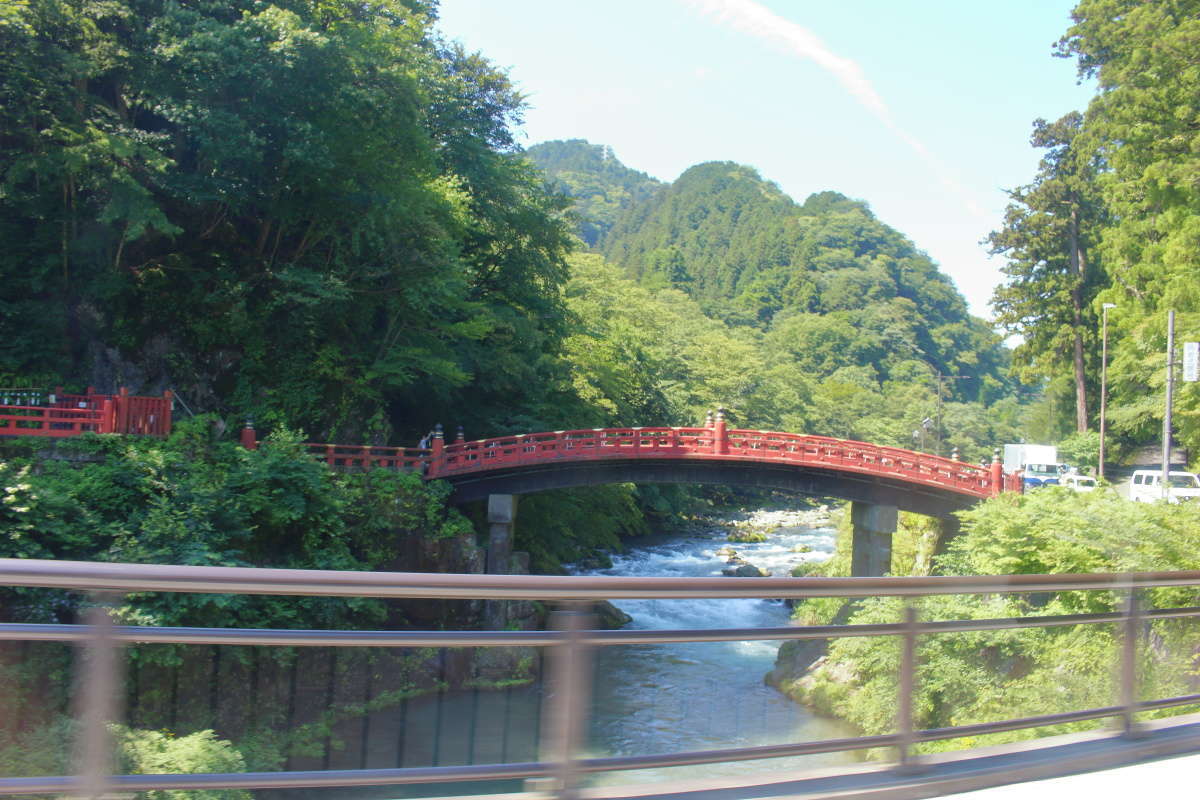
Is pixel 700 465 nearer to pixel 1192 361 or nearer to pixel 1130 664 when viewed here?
pixel 1192 361

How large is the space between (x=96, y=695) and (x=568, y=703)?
1.80m

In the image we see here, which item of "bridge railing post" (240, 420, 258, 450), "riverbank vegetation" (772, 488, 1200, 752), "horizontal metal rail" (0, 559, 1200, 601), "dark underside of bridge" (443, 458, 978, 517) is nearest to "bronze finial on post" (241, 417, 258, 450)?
"bridge railing post" (240, 420, 258, 450)

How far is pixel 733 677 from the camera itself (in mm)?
4262

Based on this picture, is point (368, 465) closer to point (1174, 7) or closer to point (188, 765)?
point (188, 765)

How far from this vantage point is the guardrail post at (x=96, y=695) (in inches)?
133

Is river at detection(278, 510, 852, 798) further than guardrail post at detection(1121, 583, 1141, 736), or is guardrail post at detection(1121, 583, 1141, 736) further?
guardrail post at detection(1121, 583, 1141, 736)

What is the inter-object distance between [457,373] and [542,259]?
821cm

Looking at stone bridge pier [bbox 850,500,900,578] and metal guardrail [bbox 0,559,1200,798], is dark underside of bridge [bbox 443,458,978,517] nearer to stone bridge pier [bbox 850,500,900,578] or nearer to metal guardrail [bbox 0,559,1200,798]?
stone bridge pier [bbox 850,500,900,578]

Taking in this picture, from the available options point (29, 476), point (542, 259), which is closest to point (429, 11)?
point (542, 259)

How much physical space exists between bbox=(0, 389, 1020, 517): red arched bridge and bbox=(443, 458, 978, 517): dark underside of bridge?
32 millimetres

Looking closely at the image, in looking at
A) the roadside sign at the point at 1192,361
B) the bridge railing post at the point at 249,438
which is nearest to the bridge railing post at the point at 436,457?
the bridge railing post at the point at 249,438

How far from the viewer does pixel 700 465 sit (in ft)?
96.0

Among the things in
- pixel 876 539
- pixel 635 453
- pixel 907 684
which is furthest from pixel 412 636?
pixel 876 539

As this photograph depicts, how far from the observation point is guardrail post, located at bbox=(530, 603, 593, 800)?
12.5 ft
